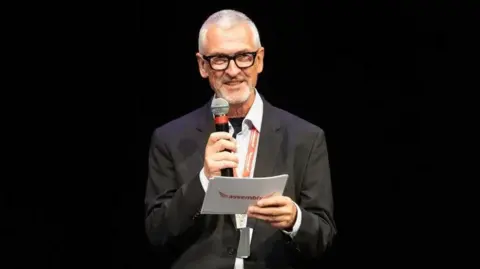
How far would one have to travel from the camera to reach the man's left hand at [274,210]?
219cm

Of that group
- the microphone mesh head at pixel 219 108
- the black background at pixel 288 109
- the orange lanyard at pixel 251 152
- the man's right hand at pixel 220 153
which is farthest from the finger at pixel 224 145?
the black background at pixel 288 109

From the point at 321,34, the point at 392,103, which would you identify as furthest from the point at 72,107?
the point at 392,103

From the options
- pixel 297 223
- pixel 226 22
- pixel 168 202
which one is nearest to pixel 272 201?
pixel 297 223

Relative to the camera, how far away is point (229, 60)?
2457 millimetres

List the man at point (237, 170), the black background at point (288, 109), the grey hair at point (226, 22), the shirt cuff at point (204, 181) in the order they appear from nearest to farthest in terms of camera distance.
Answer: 1. the shirt cuff at point (204, 181)
2. the man at point (237, 170)
3. the grey hair at point (226, 22)
4. the black background at point (288, 109)

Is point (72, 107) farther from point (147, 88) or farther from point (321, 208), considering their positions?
point (321, 208)

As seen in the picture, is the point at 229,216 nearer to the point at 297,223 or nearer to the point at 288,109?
the point at 297,223

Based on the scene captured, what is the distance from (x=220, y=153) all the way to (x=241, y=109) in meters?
0.46

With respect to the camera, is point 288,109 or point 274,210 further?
point 288,109

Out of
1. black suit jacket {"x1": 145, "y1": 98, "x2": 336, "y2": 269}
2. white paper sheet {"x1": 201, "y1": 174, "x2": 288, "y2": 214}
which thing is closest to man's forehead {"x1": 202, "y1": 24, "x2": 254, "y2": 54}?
black suit jacket {"x1": 145, "y1": 98, "x2": 336, "y2": 269}

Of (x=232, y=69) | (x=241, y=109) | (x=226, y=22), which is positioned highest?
(x=226, y=22)

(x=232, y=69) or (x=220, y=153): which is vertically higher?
(x=232, y=69)

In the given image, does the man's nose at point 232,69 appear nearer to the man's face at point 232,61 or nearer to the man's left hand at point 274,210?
the man's face at point 232,61

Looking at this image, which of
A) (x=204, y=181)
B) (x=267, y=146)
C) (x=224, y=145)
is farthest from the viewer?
(x=267, y=146)
